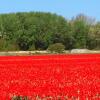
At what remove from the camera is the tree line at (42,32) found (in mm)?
117188

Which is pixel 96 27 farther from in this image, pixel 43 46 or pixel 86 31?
pixel 43 46

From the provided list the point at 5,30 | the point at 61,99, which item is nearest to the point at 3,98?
the point at 61,99

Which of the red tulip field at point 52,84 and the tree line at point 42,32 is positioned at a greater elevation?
the tree line at point 42,32

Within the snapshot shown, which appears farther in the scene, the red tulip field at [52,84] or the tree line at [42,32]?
the tree line at [42,32]

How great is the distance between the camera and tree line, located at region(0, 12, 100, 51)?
384ft

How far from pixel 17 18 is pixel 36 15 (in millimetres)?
6871

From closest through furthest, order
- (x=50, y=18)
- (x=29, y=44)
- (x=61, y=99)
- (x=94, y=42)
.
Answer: (x=61, y=99)
(x=29, y=44)
(x=94, y=42)
(x=50, y=18)

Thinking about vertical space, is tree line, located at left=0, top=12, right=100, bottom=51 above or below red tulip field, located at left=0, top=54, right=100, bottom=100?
above

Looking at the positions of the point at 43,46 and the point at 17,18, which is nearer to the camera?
the point at 43,46

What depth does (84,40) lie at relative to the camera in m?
123

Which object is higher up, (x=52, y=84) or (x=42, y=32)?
(x=42, y=32)

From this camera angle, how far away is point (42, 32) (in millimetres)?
122500

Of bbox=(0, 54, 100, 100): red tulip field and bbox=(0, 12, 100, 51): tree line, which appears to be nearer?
bbox=(0, 54, 100, 100): red tulip field

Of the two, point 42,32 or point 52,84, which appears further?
point 42,32
